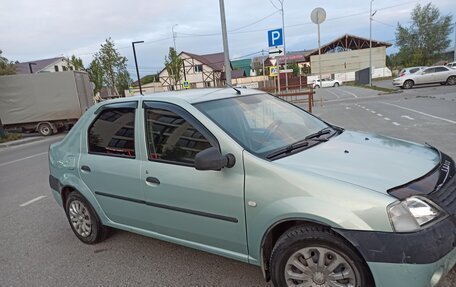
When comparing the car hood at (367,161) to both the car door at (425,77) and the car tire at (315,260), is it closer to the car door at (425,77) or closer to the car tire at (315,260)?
the car tire at (315,260)

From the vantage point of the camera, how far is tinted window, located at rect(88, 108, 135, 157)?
3.20m

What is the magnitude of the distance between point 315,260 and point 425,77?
89.3 ft

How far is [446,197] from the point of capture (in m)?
2.16

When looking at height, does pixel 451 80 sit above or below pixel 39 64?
below

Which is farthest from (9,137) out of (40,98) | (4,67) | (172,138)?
(172,138)

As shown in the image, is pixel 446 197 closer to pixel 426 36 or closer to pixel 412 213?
pixel 412 213

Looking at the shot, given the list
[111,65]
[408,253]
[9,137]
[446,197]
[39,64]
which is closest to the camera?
[408,253]

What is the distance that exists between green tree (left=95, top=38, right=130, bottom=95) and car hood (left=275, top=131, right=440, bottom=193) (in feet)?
127

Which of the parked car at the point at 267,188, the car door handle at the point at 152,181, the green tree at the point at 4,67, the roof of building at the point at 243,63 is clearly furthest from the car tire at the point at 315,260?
the roof of building at the point at 243,63

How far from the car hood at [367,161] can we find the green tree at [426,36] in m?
62.9

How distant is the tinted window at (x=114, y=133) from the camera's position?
3.20 meters

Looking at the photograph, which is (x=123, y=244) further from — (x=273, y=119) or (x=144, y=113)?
(x=273, y=119)

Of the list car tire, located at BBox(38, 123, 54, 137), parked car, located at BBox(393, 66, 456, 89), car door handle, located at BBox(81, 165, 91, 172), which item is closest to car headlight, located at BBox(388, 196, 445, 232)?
car door handle, located at BBox(81, 165, 91, 172)

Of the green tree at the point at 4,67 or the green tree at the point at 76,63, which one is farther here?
the green tree at the point at 76,63
